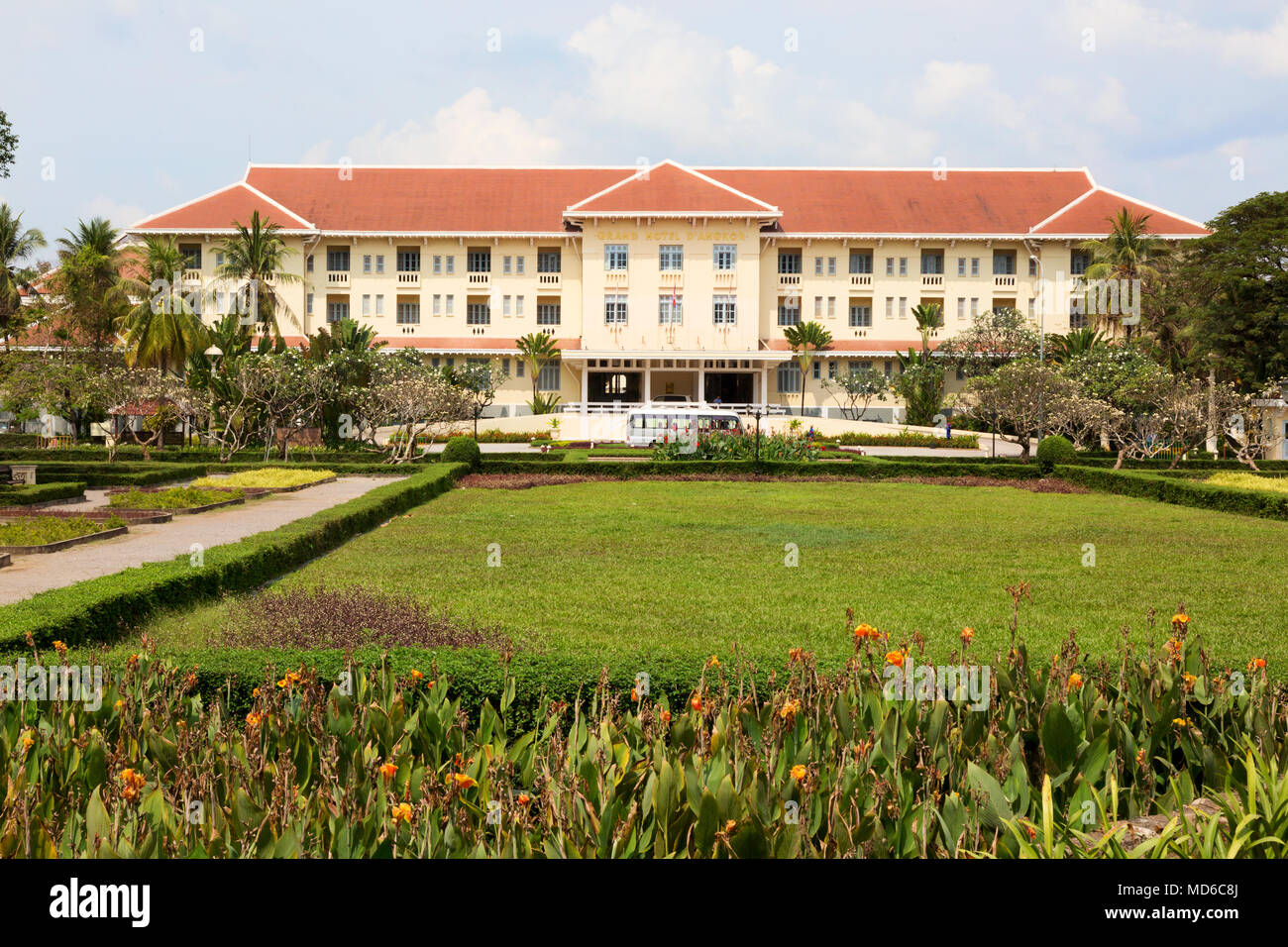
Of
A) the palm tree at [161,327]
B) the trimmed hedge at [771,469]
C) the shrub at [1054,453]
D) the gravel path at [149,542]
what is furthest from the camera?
the palm tree at [161,327]

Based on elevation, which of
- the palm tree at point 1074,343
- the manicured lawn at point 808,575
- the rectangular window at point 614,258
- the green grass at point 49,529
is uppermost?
the rectangular window at point 614,258

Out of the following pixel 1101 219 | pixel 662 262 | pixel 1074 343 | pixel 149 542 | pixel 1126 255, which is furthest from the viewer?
pixel 662 262

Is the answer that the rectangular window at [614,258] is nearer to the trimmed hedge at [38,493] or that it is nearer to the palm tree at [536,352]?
the palm tree at [536,352]

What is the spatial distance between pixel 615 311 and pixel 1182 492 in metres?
33.7

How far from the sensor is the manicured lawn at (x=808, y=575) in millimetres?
7766

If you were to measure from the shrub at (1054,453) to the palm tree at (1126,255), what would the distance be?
17.4 m

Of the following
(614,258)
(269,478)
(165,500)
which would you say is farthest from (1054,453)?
(614,258)

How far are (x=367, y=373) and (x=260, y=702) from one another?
2874 centimetres

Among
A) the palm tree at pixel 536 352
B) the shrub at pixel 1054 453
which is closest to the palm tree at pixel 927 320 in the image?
the palm tree at pixel 536 352

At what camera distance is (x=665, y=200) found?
49312 mm

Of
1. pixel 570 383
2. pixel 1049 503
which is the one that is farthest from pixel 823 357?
pixel 1049 503

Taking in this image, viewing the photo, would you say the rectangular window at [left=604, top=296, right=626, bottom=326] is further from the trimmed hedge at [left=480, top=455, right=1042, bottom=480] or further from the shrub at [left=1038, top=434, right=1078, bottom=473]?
the shrub at [left=1038, top=434, right=1078, bottom=473]

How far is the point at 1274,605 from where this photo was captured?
9.22 m

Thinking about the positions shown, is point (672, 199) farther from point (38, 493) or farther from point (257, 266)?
point (38, 493)
